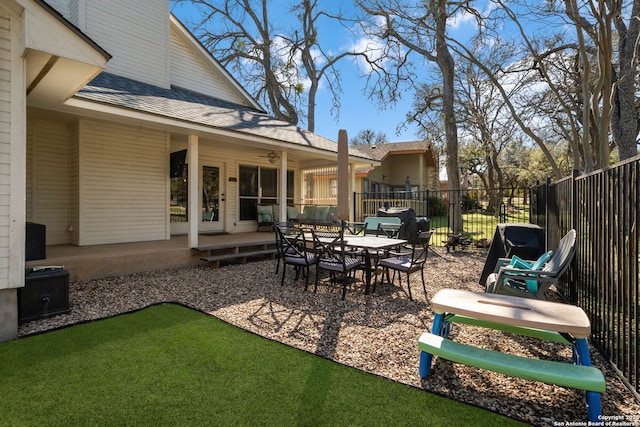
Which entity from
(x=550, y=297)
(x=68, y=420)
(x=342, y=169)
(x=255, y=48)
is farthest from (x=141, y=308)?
(x=255, y=48)

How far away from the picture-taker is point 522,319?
220 cm

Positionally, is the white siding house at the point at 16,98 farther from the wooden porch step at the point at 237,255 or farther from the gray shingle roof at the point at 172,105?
the wooden porch step at the point at 237,255

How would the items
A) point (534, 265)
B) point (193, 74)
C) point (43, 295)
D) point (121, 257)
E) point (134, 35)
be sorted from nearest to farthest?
point (43, 295), point (534, 265), point (121, 257), point (134, 35), point (193, 74)

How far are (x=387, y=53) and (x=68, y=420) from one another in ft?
47.4

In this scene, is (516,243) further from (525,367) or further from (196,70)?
(196,70)

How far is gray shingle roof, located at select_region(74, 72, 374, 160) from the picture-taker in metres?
5.55

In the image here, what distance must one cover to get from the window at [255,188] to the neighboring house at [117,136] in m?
0.04

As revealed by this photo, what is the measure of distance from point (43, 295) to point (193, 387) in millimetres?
2712

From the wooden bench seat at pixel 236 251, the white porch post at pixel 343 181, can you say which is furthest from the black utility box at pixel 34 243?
the white porch post at pixel 343 181

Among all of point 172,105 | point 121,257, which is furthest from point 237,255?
point 172,105

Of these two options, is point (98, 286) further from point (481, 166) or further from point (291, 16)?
point (481, 166)

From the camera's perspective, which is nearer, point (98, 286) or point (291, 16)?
point (98, 286)

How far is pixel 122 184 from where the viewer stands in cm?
739

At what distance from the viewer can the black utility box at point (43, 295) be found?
3.69 meters
